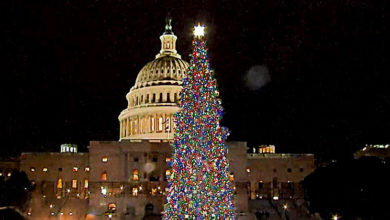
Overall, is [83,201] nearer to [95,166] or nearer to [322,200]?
[95,166]

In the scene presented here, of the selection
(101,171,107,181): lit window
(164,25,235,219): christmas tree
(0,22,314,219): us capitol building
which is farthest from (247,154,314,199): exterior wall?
(164,25,235,219): christmas tree

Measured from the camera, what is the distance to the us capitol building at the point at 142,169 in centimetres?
6319

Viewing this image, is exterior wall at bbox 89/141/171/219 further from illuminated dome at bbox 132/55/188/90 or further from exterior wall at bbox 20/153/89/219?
illuminated dome at bbox 132/55/188/90

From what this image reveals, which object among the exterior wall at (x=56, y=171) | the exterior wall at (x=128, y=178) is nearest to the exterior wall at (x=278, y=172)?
the exterior wall at (x=128, y=178)

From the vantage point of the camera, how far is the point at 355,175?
47531 mm

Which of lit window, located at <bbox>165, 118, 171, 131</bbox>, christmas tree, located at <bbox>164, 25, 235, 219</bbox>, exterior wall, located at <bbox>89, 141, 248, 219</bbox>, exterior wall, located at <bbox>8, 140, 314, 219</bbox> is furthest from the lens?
lit window, located at <bbox>165, 118, 171, 131</bbox>

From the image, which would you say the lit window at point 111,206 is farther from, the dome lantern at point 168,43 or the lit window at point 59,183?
the dome lantern at point 168,43

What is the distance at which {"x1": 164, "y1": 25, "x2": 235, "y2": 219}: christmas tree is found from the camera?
106 ft

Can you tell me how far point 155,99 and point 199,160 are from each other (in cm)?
5878

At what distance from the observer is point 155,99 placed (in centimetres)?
9100

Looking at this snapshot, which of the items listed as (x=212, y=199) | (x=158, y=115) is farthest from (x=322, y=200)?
(x=158, y=115)

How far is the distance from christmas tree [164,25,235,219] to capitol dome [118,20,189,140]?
50037 millimetres

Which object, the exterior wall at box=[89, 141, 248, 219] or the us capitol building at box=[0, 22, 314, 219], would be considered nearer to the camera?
the us capitol building at box=[0, 22, 314, 219]

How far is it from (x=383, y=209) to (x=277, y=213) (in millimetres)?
18754
